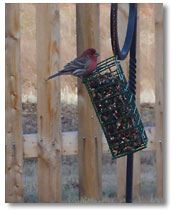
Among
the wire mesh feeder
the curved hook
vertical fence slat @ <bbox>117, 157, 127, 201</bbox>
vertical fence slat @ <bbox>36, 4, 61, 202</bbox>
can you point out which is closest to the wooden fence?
vertical fence slat @ <bbox>36, 4, 61, 202</bbox>

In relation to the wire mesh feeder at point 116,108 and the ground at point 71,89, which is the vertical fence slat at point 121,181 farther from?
the wire mesh feeder at point 116,108

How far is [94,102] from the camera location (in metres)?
1.97

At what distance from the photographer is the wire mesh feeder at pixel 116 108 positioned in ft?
6.36

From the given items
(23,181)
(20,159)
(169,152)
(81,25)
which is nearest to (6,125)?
(20,159)

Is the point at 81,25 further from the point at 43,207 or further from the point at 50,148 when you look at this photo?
the point at 43,207

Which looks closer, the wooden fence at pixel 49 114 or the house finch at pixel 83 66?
the house finch at pixel 83 66

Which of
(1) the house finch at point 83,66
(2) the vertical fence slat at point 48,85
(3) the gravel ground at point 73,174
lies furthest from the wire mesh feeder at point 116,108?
(3) the gravel ground at point 73,174

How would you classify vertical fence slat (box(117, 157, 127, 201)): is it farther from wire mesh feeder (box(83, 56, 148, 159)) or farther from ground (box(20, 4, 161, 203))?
wire mesh feeder (box(83, 56, 148, 159))

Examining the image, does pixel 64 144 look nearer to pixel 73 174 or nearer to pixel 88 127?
pixel 88 127

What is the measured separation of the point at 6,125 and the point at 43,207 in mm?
483

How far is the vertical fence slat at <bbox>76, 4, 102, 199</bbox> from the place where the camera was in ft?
8.38

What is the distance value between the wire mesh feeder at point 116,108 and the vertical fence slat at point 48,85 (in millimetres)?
602

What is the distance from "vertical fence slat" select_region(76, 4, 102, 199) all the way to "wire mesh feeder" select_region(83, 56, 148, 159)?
1.98 feet
